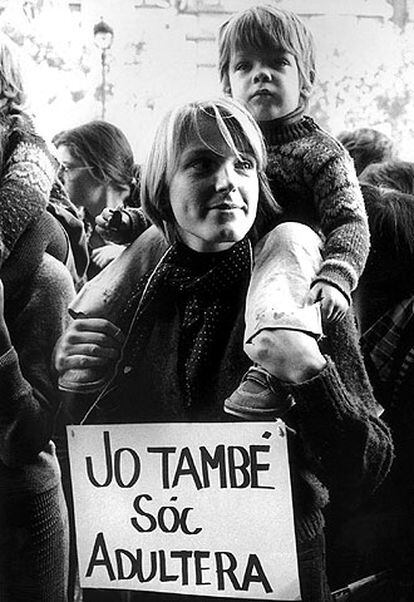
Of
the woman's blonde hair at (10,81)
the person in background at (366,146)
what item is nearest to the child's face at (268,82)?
the person in background at (366,146)

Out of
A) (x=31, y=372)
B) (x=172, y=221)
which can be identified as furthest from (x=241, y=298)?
(x=31, y=372)

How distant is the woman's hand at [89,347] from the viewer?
1.83 meters

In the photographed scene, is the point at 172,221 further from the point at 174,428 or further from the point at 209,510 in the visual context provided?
the point at 209,510

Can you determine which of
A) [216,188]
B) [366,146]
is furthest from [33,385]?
[366,146]

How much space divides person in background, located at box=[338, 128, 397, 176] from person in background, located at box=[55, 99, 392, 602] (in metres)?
0.18

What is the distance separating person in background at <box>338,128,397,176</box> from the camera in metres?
1.80

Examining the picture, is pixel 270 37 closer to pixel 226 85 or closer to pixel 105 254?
pixel 226 85

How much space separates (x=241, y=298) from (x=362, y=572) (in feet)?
1.98

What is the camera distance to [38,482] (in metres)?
1.86

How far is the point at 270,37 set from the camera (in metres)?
1.76

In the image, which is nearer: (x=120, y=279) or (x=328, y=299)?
A: (x=328, y=299)

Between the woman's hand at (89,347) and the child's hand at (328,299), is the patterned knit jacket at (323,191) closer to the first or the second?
the child's hand at (328,299)

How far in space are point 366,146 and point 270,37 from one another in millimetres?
293

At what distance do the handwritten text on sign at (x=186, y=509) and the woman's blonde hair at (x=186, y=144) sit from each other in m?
0.42
